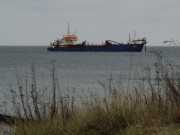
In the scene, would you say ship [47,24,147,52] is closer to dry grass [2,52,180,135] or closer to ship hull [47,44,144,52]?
ship hull [47,44,144,52]

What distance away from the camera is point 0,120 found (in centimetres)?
824

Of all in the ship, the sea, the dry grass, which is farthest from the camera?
the ship

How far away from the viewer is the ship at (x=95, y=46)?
376 ft

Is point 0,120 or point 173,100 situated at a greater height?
point 173,100

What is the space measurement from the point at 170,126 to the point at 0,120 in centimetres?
416

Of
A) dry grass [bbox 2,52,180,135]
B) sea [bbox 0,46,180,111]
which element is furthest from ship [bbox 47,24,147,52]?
dry grass [bbox 2,52,180,135]

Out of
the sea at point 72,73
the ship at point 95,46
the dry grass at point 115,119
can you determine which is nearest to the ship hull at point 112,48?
the ship at point 95,46

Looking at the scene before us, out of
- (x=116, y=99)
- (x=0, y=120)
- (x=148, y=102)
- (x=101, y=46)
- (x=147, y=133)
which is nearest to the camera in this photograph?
(x=147, y=133)

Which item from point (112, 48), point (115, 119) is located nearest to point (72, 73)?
point (115, 119)

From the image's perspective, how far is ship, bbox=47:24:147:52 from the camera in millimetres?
114569

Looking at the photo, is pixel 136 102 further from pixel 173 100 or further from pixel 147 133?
pixel 147 133

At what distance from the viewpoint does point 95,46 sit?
401 ft

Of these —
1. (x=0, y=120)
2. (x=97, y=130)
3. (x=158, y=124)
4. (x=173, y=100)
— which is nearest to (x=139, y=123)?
(x=158, y=124)

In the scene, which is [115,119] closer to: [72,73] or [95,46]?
[72,73]
